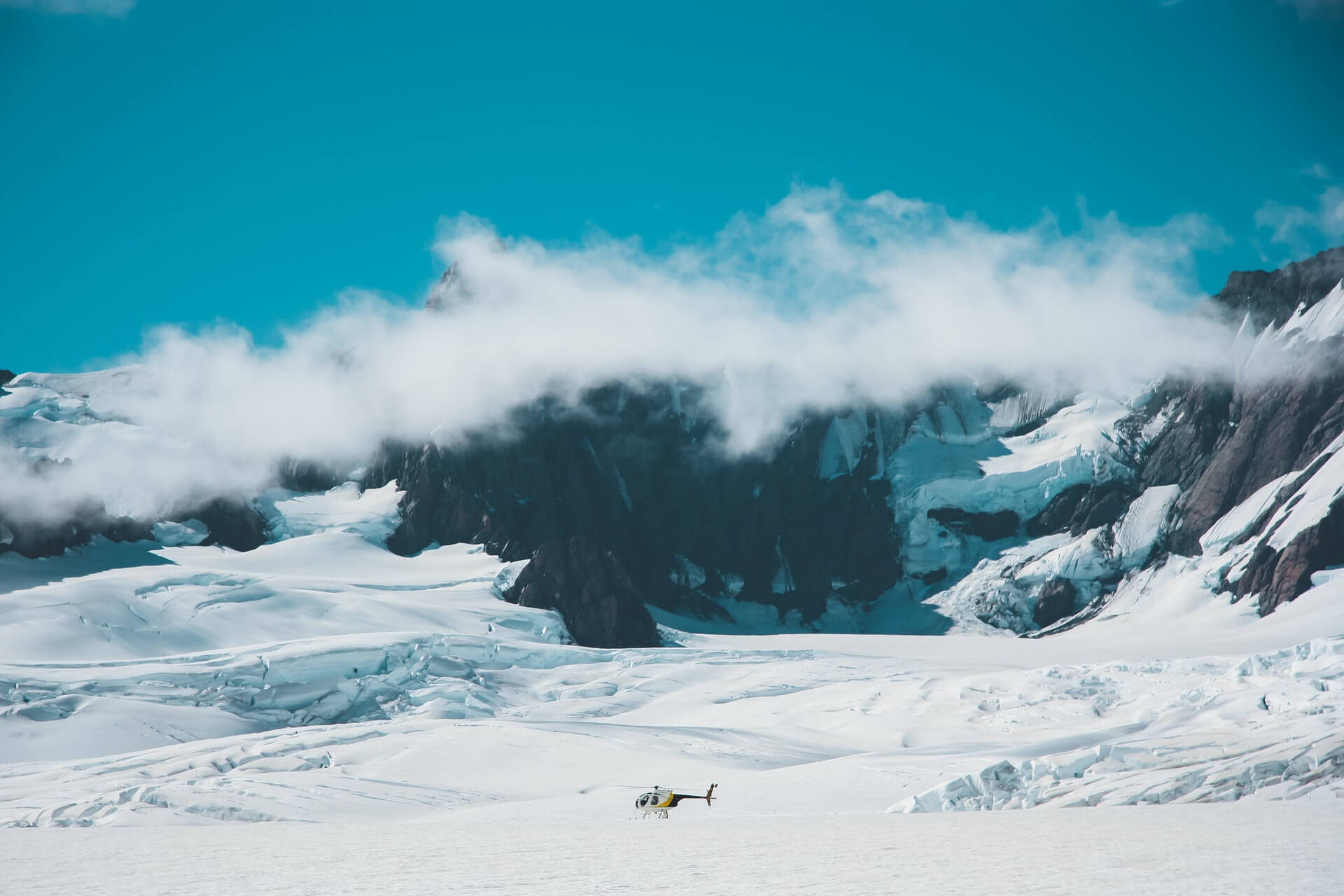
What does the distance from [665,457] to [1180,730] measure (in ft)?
331

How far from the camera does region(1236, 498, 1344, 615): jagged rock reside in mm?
101625

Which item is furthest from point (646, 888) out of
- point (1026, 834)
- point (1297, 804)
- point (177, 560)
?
point (177, 560)

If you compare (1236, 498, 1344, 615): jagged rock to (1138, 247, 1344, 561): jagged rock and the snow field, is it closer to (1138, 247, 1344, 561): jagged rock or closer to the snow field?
(1138, 247, 1344, 561): jagged rock

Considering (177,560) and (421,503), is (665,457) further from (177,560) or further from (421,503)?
(177,560)

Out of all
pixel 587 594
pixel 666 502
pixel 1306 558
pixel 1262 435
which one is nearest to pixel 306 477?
pixel 666 502

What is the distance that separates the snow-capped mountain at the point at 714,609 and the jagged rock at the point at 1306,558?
300mm

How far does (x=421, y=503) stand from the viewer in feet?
415

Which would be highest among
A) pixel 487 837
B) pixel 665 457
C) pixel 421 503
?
pixel 665 457

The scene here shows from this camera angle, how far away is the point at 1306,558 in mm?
102188

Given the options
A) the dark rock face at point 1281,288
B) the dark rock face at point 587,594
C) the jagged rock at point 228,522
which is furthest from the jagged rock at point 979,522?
the jagged rock at point 228,522

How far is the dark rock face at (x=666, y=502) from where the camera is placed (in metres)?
128

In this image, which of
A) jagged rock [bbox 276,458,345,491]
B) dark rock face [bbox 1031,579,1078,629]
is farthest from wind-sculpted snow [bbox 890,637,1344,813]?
jagged rock [bbox 276,458,345,491]

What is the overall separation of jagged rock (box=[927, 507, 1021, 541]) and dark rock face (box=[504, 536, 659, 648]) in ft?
151

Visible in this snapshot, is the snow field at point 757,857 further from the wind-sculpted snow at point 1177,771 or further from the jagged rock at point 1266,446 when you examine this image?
the jagged rock at point 1266,446
